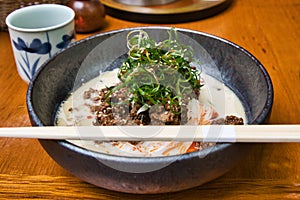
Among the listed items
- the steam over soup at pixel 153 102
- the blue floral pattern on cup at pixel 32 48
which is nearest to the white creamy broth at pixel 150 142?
the steam over soup at pixel 153 102

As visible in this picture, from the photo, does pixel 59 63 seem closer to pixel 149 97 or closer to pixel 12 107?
pixel 12 107

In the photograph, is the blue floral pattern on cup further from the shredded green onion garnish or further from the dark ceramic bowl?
the shredded green onion garnish

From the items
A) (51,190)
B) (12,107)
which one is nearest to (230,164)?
(51,190)

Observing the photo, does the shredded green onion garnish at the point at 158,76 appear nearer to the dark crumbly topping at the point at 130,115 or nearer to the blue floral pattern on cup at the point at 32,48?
the dark crumbly topping at the point at 130,115

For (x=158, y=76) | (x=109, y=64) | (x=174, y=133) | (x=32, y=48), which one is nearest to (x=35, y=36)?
(x=32, y=48)

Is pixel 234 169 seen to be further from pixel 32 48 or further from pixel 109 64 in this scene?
pixel 32 48

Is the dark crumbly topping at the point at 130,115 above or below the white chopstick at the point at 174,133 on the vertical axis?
below
